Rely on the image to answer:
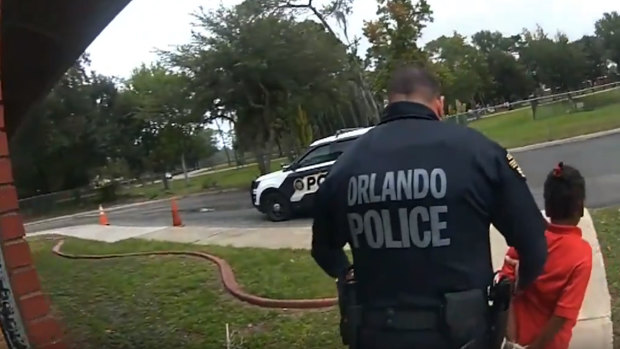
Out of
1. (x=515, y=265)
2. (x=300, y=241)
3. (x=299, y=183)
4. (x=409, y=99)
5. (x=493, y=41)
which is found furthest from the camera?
(x=493, y=41)

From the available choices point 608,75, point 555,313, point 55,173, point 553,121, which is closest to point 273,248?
point 555,313

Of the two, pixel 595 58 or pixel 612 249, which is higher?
pixel 595 58

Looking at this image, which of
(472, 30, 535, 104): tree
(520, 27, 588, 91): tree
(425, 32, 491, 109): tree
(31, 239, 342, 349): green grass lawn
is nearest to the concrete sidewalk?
(31, 239, 342, 349): green grass lawn

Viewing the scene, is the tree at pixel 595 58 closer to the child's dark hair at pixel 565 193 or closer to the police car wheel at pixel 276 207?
the police car wheel at pixel 276 207

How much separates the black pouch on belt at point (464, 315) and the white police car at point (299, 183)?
12.3m

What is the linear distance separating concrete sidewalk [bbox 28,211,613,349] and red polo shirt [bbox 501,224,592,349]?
111 cm

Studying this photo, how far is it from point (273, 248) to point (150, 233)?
4.34 metres

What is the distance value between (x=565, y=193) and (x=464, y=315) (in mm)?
687

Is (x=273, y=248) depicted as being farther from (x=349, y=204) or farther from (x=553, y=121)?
(x=553, y=121)

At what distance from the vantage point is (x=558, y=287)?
2676 millimetres

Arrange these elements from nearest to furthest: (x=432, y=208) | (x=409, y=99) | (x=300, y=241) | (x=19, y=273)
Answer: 1. (x=432, y=208)
2. (x=409, y=99)
3. (x=19, y=273)
4. (x=300, y=241)

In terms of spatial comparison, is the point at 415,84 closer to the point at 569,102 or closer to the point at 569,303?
the point at 569,303

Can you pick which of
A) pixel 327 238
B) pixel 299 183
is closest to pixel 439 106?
pixel 327 238

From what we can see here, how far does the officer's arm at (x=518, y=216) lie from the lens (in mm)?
2303
